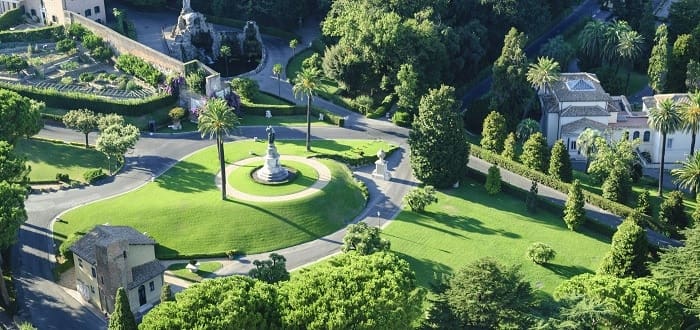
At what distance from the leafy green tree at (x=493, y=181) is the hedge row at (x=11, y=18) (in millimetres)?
90465

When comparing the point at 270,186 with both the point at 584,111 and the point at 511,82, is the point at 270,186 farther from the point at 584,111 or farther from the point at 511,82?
the point at 584,111

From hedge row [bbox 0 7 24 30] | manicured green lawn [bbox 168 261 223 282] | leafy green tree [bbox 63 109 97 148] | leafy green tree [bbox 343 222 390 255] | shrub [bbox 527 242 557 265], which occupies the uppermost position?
hedge row [bbox 0 7 24 30]

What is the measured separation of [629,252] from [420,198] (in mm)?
27562

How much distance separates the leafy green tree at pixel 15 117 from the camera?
106188mm

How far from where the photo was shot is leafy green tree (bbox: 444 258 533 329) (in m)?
75.8

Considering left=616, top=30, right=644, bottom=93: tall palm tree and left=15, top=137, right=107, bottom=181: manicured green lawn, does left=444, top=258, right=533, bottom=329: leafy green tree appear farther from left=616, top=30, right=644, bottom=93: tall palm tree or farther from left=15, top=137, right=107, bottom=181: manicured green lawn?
left=616, top=30, right=644, bottom=93: tall palm tree

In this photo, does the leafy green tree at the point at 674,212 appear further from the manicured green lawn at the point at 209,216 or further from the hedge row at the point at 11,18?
the hedge row at the point at 11,18

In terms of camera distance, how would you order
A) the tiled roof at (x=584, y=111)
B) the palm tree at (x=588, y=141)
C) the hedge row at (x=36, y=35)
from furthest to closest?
the hedge row at (x=36, y=35) < the tiled roof at (x=584, y=111) < the palm tree at (x=588, y=141)

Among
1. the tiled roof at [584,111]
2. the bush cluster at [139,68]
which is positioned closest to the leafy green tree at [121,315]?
the bush cluster at [139,68]

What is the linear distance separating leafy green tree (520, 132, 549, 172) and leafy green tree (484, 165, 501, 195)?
281 inches

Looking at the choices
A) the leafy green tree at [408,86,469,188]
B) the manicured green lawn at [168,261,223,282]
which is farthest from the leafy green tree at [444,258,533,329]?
the leafy green tree at [408,86,469,188]

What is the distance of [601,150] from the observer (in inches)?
4599

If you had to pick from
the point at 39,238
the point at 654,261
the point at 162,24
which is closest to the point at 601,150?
the point at 654,261

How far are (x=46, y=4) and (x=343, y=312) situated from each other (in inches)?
4038
